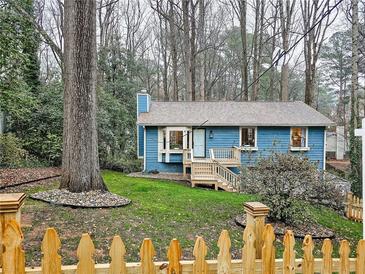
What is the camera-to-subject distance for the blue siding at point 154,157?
16.8 m

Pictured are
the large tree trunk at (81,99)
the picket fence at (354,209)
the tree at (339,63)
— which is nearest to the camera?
the large tree trunk at (81,99)

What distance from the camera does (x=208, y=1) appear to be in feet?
79.8

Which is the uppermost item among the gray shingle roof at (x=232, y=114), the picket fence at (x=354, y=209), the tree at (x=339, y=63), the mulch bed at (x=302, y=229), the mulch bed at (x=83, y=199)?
the tree at (x=339, y=63)

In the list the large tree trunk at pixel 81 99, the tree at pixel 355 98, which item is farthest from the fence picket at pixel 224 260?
the tree at pixel 355 98

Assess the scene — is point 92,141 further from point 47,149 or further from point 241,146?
point 241,146

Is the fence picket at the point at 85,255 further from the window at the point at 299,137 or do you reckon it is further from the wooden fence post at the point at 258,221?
the window at the point at 299,137

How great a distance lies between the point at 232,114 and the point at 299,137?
3.86 m

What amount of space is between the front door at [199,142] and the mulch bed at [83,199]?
1010 centimetres

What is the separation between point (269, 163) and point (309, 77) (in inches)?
736

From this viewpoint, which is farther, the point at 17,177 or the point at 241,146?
the point at 241,146

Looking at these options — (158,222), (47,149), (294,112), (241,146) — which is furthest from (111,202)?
(294,112)

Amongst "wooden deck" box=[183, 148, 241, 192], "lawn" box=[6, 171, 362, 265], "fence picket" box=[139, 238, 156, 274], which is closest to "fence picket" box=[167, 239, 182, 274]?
"fence picket" box=[139, 238, 156, 274]

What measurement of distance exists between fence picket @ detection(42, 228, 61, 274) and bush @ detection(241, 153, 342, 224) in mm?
4901

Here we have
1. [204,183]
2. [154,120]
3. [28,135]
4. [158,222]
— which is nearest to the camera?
[158,222]
